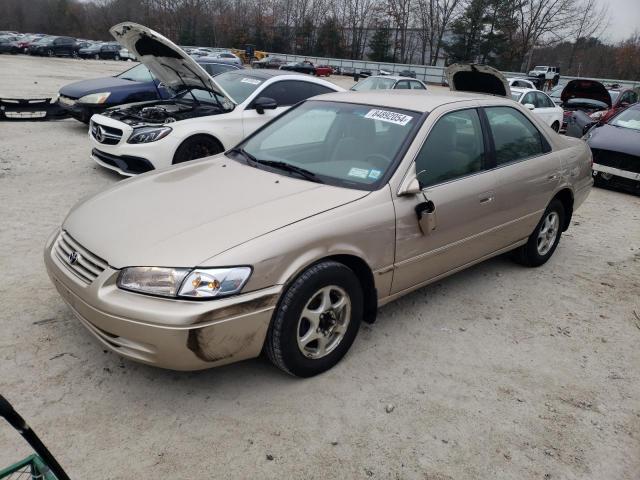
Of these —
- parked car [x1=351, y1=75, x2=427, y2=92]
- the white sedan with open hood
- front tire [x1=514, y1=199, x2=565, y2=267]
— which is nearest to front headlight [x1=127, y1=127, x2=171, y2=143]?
the white sedan with open hood

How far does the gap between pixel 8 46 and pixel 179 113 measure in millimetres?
42263

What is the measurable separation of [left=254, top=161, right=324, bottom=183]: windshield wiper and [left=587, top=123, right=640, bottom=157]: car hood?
7019 mm

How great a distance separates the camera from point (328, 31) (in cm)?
6894

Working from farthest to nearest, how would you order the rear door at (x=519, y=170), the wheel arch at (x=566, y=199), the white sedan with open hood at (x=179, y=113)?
1. the white sedan with open hood at (x=179, y=113)
2. the wheel arch at (x=566, y=199)
3. the rear door at (x=519, y=170)

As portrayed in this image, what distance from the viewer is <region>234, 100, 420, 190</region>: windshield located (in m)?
3.21

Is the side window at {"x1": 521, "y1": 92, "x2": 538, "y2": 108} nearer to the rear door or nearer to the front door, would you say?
the rear door

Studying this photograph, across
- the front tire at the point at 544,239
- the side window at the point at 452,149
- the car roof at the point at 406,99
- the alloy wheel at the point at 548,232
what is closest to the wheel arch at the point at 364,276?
the side window at the point at 452,149

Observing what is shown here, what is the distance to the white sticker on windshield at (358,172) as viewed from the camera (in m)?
3.17

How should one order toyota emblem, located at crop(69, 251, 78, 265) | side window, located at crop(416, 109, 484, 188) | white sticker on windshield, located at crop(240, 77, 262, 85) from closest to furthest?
toyota emblem, located at crop(69, 251, 78, 265), side window, located at crop(416, 109, 484, 188), white sticker on windshield, located at crop(240, 77, 262, 85)

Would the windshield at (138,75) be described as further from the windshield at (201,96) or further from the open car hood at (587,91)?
the open car hood at (587,91)

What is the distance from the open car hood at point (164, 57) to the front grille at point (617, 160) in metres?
6.29

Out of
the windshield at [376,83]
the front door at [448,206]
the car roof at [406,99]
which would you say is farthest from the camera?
the windshield at [376,83]

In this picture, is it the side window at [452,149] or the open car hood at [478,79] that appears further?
the open car hood at [478,79]

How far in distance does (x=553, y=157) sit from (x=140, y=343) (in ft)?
12.5
